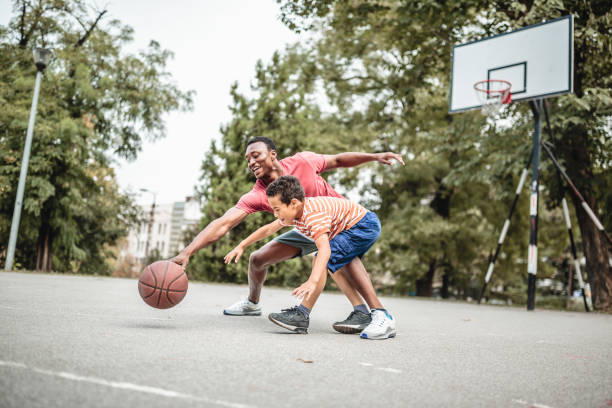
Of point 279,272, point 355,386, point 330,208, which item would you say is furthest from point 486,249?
point 355,386

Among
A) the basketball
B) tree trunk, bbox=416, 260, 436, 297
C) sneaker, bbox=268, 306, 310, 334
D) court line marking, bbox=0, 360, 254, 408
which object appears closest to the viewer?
court line marking, bbox=0, 360, 254, 408

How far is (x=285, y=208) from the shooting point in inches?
145

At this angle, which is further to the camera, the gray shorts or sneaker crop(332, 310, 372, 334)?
the gray shorts

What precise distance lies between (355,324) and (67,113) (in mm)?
14372

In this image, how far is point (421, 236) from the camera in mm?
19594

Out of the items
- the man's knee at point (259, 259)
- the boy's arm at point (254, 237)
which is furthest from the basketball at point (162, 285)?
the man's knee at point (259, 259)

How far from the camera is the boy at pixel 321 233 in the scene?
3.67 metres

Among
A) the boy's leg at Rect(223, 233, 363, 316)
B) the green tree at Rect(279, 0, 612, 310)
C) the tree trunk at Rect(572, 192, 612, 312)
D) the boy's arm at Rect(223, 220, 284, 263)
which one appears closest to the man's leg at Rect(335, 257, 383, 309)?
the boy's leg at Rect(223, 233, 363, 316)

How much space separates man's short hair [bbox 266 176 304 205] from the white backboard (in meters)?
8.14

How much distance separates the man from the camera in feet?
14.0

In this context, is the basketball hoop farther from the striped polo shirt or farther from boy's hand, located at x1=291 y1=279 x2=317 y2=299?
boy's hand, located at x1=291 y1=279 x2=317 y2=299

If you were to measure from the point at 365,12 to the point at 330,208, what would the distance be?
10833mm

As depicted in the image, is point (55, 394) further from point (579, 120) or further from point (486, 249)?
point (486, 249)

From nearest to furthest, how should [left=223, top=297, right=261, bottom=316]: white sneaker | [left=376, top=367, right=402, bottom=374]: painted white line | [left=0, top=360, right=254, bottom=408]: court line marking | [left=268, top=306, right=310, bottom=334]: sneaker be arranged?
[left=0, top=360, right=254, bottom=408]: court line marking < [left=376, top=367, right=402, bottom=374]: painted white line < [left=268, top=306, right=310, bottom=334]: sneaker < [left=223, top=297, right=261, bottom=316]: white sneaker
